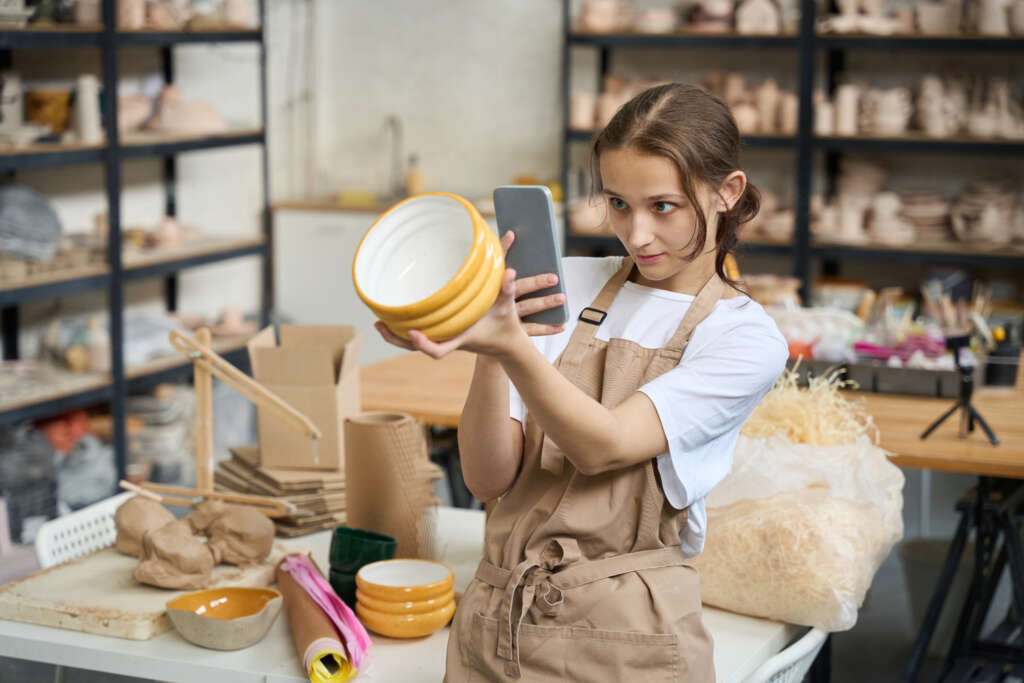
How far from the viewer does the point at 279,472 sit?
210 cm

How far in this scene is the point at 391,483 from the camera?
1.82 m

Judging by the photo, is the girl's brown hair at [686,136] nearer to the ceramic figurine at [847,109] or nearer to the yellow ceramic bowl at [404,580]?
the yellow ceramic bowl at [404,580]

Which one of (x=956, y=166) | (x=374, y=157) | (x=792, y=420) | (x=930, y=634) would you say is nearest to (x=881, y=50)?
(x=956, y=166)

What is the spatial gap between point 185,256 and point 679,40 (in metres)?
2.28

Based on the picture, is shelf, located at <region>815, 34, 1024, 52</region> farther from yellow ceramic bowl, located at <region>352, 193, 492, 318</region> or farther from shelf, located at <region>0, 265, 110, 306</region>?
yellow ceramic bowl, located at <region>352, 193, 492, 318</region>

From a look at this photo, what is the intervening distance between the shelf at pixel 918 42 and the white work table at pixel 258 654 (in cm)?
378

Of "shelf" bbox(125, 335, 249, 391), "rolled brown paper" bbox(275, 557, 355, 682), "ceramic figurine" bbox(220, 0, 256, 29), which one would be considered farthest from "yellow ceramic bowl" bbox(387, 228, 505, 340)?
"ceramic figurine" bbox(220, 0, 256, 29)

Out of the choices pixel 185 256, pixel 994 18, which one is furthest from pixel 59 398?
pixel 994 18

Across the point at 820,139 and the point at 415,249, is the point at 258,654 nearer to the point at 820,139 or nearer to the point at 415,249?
the point at 415,249

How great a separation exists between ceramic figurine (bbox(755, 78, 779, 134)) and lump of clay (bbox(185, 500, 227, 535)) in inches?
152

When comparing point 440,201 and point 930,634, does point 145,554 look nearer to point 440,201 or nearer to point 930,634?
point 440,201

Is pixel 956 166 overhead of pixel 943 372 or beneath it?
overhead

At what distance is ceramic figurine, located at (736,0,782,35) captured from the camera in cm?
510

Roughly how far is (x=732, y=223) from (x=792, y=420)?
650 millimetres
